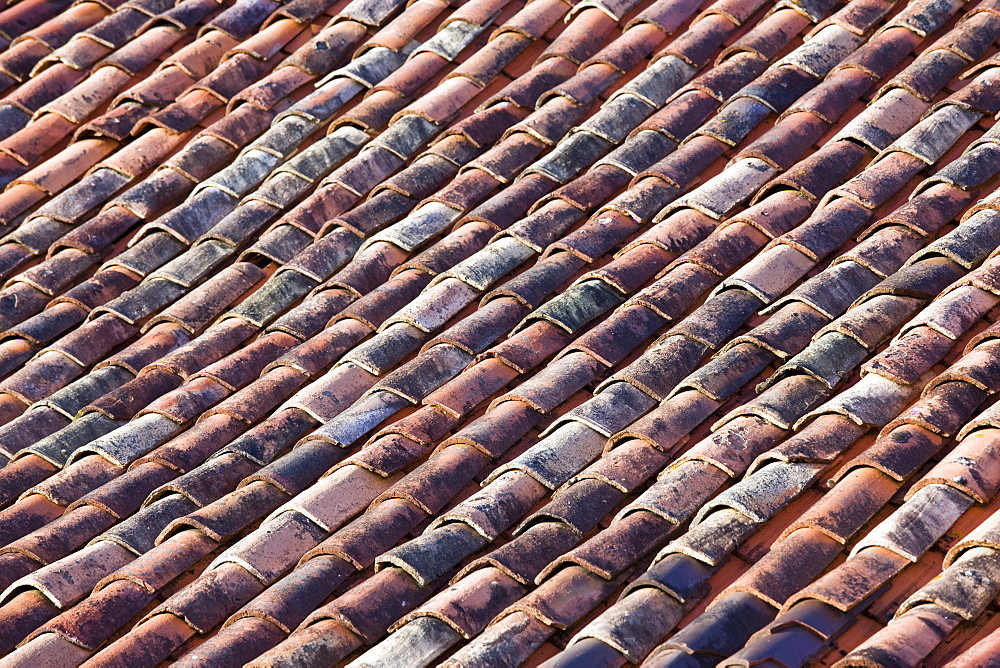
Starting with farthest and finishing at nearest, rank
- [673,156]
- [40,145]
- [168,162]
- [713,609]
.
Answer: [40,145] < [168,162] < [673,156] < [713,609]

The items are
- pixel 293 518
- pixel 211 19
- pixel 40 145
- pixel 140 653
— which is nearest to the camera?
pixel 140 653

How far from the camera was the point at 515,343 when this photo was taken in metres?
4.33

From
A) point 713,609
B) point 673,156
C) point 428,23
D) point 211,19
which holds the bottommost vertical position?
point 713,609

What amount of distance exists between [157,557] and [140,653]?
39 centimetres

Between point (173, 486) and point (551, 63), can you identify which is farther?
point (551, 63)

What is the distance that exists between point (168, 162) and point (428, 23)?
1519 millimetres

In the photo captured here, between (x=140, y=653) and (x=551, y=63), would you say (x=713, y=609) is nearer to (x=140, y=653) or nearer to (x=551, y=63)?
(x=140, y=653)

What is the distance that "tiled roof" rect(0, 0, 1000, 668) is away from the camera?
3365 millimetres

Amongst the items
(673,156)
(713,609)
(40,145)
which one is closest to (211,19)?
(40,145)

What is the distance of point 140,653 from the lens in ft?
12.2

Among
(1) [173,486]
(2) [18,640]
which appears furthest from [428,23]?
(2) [18,640]

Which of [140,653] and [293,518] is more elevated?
[293,518]

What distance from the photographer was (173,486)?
167 inches

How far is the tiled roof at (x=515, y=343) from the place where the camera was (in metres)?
3.37
